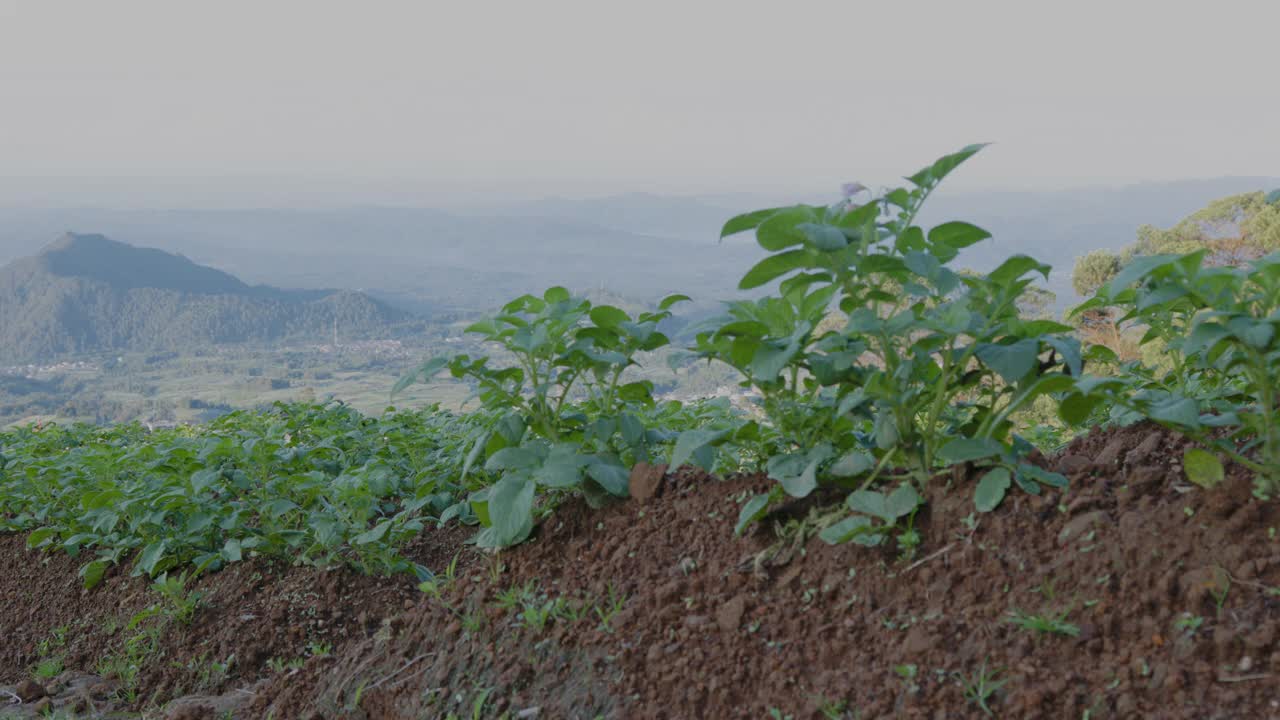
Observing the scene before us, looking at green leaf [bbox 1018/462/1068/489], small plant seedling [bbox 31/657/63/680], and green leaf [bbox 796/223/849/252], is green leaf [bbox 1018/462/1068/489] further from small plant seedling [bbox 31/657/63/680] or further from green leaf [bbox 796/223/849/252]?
small plant seedling [bbox 31/657/63/680]

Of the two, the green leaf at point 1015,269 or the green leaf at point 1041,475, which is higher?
the green leaf at point 1015,269

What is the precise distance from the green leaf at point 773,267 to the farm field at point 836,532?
17 millimetres

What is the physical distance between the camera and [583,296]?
8.00 ft

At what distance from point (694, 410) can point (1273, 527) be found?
2452 mm

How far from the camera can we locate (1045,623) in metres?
1.62

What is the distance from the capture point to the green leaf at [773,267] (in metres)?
1.91

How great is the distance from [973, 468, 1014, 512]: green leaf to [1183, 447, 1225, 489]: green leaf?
0.33m

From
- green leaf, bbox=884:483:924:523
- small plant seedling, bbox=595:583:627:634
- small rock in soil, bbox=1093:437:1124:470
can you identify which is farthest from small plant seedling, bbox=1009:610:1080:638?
Result: small plant seedling, bbox=595:583:627:634

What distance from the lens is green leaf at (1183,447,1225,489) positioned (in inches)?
69.9

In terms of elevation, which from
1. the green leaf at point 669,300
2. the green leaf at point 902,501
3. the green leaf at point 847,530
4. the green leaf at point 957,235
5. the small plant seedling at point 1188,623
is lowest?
the small plant seedling at point 1188,623

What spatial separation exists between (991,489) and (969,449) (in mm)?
90

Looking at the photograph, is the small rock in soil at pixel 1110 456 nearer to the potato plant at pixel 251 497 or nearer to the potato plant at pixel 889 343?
the potato plant at pixel 889 343

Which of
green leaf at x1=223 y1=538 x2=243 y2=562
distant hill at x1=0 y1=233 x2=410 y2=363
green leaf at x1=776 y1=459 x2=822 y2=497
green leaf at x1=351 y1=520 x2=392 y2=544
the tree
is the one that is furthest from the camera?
distant hill at x1=0 y1=233 x2=410 y2=363

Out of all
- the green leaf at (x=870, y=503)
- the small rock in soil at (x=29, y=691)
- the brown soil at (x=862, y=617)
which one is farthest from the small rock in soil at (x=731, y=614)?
the small rock in soil at (x=29, y=691)
